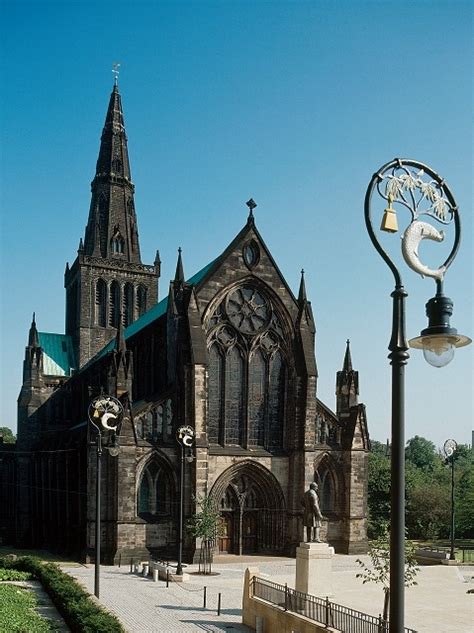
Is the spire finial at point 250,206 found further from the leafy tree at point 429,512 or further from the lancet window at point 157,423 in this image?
the leafy tree at point 429,512

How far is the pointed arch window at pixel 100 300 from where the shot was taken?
6619 centimetres

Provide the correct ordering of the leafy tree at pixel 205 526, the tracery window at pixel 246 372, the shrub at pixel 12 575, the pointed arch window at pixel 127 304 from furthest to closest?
the pointed arch window at pixel 127 304
the tracery window at pixel 246 372
the leafy tree at pixel 205 526
the shrub at pixel 12 575

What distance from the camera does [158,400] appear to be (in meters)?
40.2

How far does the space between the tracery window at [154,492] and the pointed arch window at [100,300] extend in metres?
28.8

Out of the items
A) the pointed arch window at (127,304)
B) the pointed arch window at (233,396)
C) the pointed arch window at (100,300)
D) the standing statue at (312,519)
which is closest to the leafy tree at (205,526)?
the pointed arch window at (233,396)

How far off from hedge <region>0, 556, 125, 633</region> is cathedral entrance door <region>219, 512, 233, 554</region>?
12036 millimetres

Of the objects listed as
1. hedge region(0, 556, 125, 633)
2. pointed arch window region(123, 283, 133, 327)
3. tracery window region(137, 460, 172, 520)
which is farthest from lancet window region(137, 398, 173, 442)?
pointed arch window region(123, 283, 133, 327)

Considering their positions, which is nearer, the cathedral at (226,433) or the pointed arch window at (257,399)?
the cathedral at (226,433)

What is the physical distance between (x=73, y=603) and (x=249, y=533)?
21822 mm

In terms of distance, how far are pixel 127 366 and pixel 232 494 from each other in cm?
953

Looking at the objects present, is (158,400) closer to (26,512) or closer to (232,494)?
(232,494)

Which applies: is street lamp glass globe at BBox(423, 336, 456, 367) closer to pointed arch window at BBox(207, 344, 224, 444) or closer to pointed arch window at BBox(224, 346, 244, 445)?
pointed arch window at BBox(207, 344, 224, 444)

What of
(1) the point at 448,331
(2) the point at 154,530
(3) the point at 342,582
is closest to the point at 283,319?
(2) the point at 154,530

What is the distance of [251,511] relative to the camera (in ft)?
140
